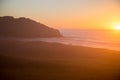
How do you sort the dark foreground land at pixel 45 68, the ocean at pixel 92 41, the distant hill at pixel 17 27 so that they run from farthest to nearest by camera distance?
the ocean at pixel 92 41 < the distant hill at pixel 17 27 < the dark foreground land at pixel 45 68

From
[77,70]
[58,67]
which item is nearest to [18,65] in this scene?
[58,67]

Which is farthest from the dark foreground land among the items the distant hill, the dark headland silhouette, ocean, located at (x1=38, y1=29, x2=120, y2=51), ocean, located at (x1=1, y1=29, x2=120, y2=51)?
ocean, located at (x1=38, y1=29, x2=120, y2=51)

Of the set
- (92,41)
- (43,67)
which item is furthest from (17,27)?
(92,41)

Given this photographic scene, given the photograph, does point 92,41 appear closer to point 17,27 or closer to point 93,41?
point 93,41

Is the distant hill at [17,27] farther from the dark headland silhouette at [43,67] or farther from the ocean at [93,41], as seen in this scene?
the ocean at [93,41]

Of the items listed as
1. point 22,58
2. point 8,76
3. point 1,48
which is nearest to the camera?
point 8,76

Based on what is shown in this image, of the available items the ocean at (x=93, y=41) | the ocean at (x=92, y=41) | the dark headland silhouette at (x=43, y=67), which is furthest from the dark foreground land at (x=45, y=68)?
the ocean at (x=93, y=41)

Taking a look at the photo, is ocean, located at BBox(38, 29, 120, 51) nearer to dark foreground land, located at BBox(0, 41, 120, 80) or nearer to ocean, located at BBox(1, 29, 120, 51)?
ocean, located at BBox(1, 29, 120, 51)

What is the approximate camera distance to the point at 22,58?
372 centimetres

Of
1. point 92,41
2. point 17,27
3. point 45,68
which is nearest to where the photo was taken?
point 45,68

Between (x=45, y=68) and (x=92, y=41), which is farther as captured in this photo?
(x=92, y=41)

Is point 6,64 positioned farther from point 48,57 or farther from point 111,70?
point 111,70

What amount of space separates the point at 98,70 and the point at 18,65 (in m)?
1.22

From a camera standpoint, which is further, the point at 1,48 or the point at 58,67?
the point at 1,48
